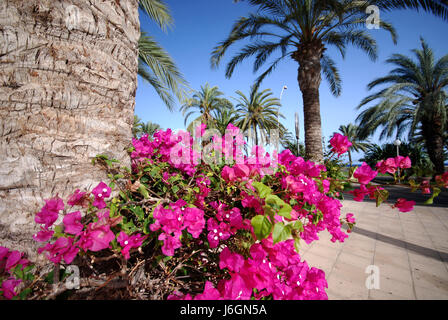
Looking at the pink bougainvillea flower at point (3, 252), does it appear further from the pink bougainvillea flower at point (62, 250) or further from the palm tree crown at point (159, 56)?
the palm tree crown at point (159, 56)

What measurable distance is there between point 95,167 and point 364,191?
1.45m

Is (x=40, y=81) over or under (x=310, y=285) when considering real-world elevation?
over

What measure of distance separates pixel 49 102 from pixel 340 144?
162 centimetres

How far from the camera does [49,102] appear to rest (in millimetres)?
945

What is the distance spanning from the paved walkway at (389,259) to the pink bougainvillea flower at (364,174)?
1700 mm

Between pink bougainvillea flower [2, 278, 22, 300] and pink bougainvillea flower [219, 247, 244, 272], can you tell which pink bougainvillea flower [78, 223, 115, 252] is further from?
pink bougainvillea flower [219, 247, 244, 272]

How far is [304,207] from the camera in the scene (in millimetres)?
1151

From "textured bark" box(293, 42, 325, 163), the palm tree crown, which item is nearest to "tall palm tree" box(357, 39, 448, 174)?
"textured bark" box(293, 42, 325, 163)

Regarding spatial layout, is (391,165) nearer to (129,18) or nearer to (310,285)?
(310,285)

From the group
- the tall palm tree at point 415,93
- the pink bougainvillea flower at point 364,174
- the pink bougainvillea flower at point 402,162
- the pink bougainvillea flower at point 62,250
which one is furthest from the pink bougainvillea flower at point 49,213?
the tall palm tree at point 415,93

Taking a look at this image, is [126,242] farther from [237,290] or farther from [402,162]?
[402,162]

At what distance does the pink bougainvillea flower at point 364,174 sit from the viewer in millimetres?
1014

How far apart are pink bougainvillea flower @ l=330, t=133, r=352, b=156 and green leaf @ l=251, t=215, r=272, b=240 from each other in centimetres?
86
